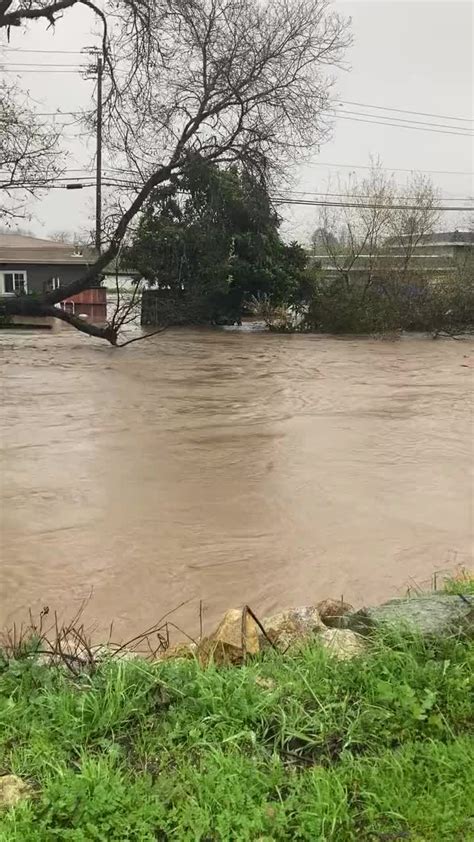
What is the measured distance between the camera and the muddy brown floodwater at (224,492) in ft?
21.2

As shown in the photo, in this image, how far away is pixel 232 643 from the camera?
3.86 metres

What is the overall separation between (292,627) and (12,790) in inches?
78.3

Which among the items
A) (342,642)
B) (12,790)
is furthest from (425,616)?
(12,790)

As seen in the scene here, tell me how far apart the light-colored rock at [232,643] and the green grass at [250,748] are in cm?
24

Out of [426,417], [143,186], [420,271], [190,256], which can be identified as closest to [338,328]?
[420,271]

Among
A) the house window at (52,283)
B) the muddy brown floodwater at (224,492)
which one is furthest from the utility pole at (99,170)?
the muddy brown floodwater at (224,492)

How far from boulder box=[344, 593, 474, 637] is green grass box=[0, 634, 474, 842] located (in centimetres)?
16

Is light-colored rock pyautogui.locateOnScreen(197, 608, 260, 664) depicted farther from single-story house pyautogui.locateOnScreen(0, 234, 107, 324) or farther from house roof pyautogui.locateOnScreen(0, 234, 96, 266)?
single-story house pyautogui.locateOnScreen(0, 234, 107, 324)

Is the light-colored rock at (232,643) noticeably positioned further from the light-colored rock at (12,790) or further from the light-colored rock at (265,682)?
the light-colored rock at (12,790)

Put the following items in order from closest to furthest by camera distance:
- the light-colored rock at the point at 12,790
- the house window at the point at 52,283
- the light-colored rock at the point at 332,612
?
the light-colored rock at the point at 12,790, the light-colored rock at the point at 332,612, the house window at the point at 52,283

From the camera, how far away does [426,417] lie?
13.7 m

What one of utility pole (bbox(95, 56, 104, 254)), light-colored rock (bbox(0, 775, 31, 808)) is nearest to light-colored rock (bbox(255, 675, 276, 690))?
light-colored rock (bbox(0, 775, 31, 808))

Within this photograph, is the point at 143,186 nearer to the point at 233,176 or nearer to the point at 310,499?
the point at 233,176

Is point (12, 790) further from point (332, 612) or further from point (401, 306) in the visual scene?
point (401, 306)
